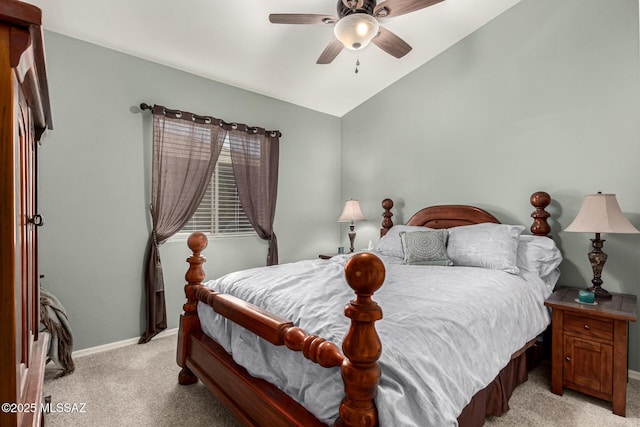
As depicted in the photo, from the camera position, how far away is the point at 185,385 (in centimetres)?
222

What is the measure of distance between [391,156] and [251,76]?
6.35 ft

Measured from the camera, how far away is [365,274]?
986 mm

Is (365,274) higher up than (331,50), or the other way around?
(331,50)

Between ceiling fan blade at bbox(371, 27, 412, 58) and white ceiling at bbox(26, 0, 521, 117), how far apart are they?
1.64 feet

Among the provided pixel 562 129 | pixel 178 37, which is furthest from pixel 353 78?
pixel 562 129

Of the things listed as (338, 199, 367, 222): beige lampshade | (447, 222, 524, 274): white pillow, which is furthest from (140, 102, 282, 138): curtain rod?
(447, 222, 524, 274): white pillow

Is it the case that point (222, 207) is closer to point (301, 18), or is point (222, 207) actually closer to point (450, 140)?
point (301, 18)

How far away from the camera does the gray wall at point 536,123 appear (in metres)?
2.44

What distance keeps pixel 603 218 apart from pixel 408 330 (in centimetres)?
184

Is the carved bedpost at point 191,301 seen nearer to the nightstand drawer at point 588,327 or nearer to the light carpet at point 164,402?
the light carpet at point 164,402

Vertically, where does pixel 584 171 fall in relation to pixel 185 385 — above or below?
above

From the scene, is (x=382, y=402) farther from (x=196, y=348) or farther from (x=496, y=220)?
(x=496, y=220)

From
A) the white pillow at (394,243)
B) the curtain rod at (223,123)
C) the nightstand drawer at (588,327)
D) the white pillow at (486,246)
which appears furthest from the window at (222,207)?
the nightstand drawer at (588,327)

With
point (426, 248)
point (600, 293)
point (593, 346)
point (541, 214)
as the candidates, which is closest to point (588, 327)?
point (593, 346)
